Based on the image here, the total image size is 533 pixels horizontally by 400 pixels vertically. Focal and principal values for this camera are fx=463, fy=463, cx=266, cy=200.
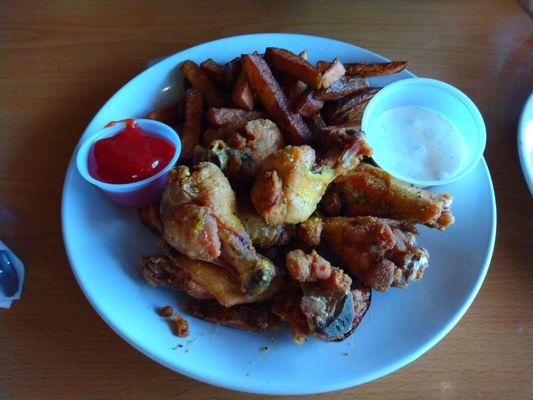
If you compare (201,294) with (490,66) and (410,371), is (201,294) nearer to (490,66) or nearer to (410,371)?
(410,371)

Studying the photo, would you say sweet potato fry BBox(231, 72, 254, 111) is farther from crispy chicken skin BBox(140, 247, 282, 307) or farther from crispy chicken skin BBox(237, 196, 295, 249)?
crispy chicken skin BBox(140, 247, 282, 307)

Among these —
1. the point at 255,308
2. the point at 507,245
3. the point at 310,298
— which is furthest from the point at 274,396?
the point at 507,245

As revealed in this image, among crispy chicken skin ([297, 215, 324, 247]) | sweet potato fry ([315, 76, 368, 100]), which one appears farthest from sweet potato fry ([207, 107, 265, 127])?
crispy chicken skin ([297, 215, 324, 247])

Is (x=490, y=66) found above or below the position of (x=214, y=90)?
below

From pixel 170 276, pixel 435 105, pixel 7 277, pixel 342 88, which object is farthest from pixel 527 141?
pixel 7 277

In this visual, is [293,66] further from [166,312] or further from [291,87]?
[166,312]
